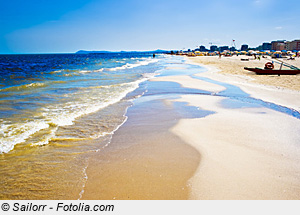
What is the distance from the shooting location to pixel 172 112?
8.08 meters

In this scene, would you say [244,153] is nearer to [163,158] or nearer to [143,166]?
[163,158]

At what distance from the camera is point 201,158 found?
438 centimetres

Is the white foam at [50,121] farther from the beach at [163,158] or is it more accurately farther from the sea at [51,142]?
the beach at [163,158]

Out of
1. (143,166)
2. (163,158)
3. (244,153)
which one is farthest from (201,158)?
(143,166)

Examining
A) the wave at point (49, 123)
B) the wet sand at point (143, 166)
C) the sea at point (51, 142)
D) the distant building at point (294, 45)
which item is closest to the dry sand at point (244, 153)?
the wet sand at point (143, 166)

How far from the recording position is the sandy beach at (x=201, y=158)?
130 inches

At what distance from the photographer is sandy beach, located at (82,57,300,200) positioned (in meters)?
3.31

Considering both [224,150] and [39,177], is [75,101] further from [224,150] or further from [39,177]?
[224,150]

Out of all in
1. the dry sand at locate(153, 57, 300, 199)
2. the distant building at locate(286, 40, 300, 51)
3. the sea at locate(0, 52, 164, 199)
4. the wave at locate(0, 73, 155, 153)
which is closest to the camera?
the dry sand at locate(153, 57, 300, 199)

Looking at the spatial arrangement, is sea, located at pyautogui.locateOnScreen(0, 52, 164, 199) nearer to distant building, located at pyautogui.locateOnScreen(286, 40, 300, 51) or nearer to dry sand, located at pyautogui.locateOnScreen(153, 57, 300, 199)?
dry sand, located at pyautogui.locateOnScreen(153, 57, 300, 199)

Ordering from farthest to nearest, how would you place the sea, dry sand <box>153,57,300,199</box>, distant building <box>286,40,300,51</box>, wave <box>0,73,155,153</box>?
distant building <box>286,40,300,51</box>
wave <box>0,73,155,153</box>
the sea
dry sand <box>153,57,300,199</box>

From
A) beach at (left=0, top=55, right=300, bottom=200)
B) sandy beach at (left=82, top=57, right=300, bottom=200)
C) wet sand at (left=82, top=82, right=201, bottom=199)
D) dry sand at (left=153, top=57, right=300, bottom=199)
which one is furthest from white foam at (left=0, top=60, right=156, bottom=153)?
dry sand at (left=153, top=57, right=300, bottom=199)

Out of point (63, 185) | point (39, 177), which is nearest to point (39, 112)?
point (39, 177)

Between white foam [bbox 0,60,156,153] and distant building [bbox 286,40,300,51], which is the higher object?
distant building [bbox 286,40,300,51]
